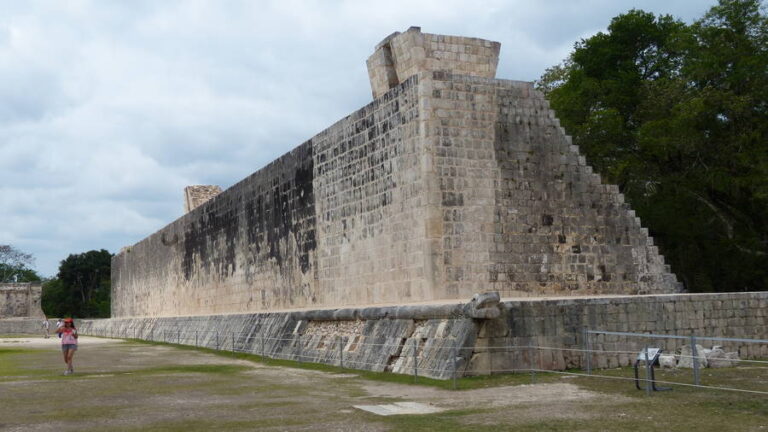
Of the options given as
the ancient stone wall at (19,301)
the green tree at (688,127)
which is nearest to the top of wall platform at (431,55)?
the green tree at (688,127)

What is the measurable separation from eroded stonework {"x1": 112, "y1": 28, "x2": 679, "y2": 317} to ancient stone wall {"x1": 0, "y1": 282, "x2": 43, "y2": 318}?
123ft

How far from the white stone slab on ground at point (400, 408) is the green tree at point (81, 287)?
172 feet

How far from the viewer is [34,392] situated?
812cm

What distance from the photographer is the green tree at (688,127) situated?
1830 cm

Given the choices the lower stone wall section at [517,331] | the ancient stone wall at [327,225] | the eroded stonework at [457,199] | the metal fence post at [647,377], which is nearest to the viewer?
the metal fence post at [647,377]

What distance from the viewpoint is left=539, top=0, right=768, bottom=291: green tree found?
Answer: 60.0 feet

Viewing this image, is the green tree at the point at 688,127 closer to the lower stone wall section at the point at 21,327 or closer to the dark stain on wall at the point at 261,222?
the dark stain on wall at the point at 261,222

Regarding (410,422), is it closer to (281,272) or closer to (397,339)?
(397,339)

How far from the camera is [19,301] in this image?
154ft

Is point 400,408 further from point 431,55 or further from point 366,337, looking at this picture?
point 431,55

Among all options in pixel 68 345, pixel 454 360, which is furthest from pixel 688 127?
pixel 68 345

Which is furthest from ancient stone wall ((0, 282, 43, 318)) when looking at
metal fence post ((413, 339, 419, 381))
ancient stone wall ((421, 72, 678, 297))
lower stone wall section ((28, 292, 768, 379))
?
metal fence post ((413, 339, 419, 381))

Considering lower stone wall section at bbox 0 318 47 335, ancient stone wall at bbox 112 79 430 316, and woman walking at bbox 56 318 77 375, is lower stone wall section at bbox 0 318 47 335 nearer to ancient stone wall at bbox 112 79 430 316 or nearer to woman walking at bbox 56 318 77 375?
ancient stone wall at bbox 112 79 430 316

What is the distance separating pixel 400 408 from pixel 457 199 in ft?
18.1
